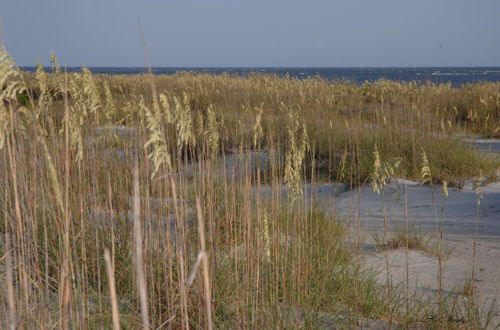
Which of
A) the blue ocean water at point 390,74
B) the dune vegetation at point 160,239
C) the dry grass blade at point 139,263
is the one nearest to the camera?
the dry grass blade at point 139,263

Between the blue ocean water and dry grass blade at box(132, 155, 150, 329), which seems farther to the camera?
the blue ocean water

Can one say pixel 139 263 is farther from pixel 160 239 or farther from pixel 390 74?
pixel 390 74

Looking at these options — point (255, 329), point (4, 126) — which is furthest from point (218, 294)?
point (4, 126)

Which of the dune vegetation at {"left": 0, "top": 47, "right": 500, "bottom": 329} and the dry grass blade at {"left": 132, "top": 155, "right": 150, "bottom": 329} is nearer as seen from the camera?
the dry grass blade at {"left": 132, "top": 155, "right": 150, "bottom": 329}

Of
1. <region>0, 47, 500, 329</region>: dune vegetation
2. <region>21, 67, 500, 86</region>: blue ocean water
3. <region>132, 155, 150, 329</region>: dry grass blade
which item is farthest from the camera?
<region>21, 67, 500, 86</region>: blue ocean water

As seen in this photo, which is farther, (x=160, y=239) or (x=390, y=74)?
(x=390, y=74)

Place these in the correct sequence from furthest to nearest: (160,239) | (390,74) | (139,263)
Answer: (390,74) < (160,239) < (139,263)

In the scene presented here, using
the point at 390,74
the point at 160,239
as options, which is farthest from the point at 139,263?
the point at 390,74

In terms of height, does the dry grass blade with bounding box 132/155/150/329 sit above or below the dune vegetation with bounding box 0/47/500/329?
above

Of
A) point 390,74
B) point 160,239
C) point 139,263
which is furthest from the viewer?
point 390,74

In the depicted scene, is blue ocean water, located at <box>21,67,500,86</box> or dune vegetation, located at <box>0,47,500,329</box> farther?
blue ocean water, located at <box>21,67,500,86</box>

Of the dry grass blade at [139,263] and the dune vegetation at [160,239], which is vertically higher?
the dry grass blade at [139,263]

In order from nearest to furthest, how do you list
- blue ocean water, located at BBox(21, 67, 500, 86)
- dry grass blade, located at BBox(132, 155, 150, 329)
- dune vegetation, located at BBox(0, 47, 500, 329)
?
1. dry grass blade, located at BBox(132, 155, 150, 329)
2. dune vegetation, located at BBox(0, 47, 500, 329)
3. blue ocean water, located at BBox(21, 67, 500, 86)

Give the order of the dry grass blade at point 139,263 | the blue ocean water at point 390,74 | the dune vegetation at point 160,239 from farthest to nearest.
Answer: the blue ocean water at point 390,74 → the dune vegetation at point 160,239 → the dry grass blade at point 139,263
